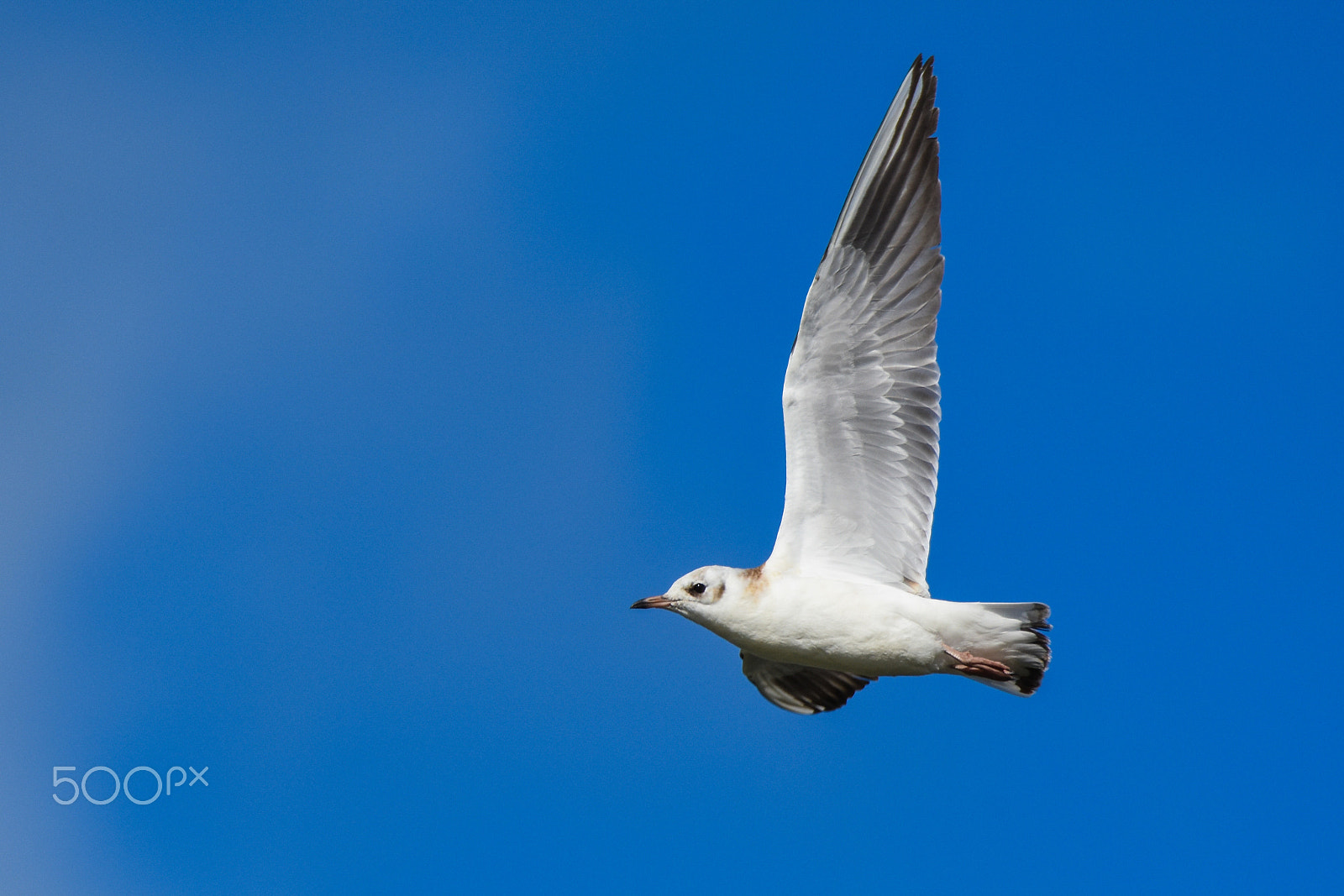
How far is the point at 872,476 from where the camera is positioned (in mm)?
10117

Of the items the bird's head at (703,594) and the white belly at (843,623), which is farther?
the bird's head at (703,594)

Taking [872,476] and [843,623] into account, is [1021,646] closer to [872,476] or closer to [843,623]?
[843,623]

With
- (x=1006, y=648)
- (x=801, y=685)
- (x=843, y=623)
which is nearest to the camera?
(x=843, y=623)

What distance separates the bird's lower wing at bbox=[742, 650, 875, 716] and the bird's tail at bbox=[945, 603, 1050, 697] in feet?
5.68

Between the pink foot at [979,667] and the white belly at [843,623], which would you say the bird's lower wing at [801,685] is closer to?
the white belly at [843,623]

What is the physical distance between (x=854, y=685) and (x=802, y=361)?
10.9ft

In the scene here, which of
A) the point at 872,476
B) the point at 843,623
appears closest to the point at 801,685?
the point at 843,623

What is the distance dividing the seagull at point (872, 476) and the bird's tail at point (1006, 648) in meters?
0.01

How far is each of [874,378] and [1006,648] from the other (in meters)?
2.23

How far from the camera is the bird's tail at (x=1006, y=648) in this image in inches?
388

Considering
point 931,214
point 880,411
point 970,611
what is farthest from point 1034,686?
point 931,214

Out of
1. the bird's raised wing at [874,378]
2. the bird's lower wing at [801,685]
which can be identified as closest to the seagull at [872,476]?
the bird's raised wing at [874,378]

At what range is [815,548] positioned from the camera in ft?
33.5

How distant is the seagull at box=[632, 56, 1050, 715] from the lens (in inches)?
387
